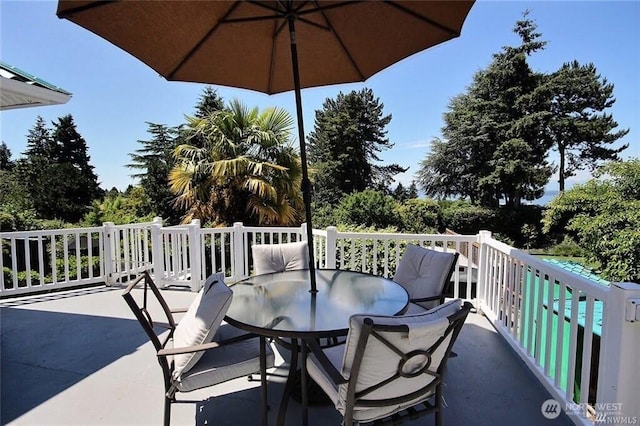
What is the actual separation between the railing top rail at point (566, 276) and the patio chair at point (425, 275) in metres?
0.56

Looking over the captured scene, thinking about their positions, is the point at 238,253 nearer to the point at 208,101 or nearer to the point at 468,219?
the point at 208,101

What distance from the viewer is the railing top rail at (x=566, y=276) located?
5.84 ft

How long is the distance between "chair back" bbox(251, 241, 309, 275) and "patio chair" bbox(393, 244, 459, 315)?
0.90 meters

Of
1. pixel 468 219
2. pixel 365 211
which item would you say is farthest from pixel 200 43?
pixel 468 219

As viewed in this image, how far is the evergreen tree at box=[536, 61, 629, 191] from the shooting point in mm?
18656

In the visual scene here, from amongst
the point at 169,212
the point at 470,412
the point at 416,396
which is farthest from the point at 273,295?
the point at 169,212

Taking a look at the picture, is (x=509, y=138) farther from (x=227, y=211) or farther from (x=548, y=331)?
(x=548, y=331)

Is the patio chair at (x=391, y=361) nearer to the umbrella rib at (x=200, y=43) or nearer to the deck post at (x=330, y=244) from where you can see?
the umbrella rib at (x=200, y=43)

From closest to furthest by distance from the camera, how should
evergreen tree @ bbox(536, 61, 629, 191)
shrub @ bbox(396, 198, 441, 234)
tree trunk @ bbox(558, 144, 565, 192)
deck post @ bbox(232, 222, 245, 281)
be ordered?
1. deck post @ bbox(232, 222, 245, 281)
2. shrub @ bbox(396, 198, 441, 234)
3. evergreen tree @ bbox(536, 61, 629, 191)
4. tree trunk @ bbox(558, 144, 565, 192)

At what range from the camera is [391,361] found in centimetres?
145

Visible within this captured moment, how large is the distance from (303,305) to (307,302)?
6 centimetres

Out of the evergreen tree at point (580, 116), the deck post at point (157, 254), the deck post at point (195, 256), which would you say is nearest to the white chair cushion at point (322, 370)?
the deck post at point (195, 256)
